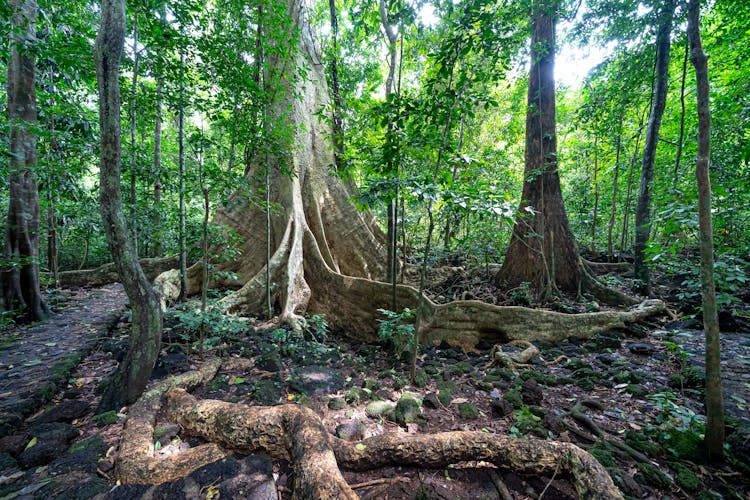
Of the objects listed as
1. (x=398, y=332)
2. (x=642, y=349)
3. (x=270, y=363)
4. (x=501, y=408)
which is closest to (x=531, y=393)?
(x=501, y=408)

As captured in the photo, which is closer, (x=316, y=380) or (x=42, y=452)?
(x=42, y=452)

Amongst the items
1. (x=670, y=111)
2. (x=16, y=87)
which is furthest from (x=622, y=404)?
(x=670, y=111)

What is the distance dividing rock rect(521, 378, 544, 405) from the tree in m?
7.35

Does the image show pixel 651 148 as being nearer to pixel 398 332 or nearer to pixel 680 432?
pixel 680 432

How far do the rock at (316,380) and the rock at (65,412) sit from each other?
5.99 feet

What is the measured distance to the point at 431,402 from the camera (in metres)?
3.01

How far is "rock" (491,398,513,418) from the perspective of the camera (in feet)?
9.24

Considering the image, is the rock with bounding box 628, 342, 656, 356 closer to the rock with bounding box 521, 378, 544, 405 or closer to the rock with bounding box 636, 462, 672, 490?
the rock with bounding box 521, 378, 544, 405

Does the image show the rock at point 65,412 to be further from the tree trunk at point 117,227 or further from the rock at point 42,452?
the rock at point 42,452

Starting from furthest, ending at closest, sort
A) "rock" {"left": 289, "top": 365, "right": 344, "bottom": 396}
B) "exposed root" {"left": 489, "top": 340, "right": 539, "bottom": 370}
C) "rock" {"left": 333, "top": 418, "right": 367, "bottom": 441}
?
"exposed root" {"left": 489, "top": 340, "right": 539, "bottom": 370}
"rock" {"left": 289, "top": 365, "right": 344, "bottom": 396}
"rock" {"left": 333, "top": 418, "right": 367, "bottom": 441}

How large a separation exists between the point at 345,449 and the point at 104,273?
10.9 m

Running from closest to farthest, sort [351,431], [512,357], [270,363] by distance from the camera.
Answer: [351,431] < [270,363] < [512,357]

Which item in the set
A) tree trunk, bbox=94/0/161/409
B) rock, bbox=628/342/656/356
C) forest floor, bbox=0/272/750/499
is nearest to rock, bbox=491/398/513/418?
forest floor, bbox=0/272/750/499

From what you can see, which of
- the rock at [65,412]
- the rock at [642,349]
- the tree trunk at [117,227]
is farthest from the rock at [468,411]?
the rock at [65,412]
